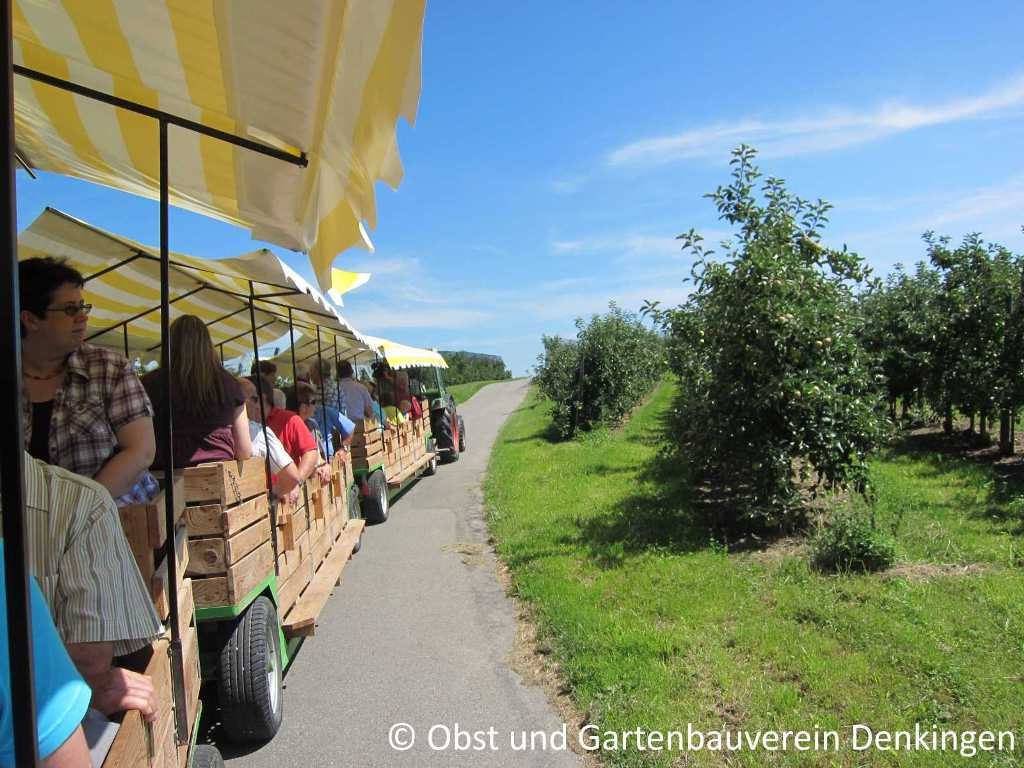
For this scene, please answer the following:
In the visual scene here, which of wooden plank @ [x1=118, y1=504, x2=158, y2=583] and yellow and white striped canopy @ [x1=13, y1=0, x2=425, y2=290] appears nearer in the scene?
yellow and white striped canopy @ [x1=13, y1=0, x2=425, y2=290]

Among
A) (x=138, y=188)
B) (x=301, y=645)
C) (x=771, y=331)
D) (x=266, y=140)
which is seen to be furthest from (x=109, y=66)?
(x=771, y=331)

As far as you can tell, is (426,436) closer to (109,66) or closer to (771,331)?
(771,331)

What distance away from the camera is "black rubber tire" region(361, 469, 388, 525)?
9.63 m

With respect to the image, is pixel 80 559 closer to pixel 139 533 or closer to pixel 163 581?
pixel 139 533

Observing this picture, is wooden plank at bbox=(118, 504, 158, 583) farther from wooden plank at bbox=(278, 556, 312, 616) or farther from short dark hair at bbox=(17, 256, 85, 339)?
wooden plank at bbox=(278, 556, 312, 616)

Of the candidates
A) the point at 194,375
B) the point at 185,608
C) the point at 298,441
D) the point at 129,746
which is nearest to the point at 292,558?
the point at 298,441

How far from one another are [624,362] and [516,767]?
1728 centimetres

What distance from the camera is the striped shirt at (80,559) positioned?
5.77 feet

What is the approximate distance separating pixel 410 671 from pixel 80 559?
344 centimetres

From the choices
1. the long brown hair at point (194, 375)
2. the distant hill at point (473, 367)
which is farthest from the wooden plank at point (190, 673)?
the distant hill at point (473, 367)

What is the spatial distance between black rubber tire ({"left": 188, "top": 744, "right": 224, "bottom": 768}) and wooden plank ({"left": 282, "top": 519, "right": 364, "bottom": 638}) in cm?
135

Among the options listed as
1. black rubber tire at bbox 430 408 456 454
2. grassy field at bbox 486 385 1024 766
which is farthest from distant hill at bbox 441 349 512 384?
grassy field at bbox 486 385 1024 766

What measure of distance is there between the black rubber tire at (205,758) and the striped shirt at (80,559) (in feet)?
4.10

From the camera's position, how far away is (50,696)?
1.30 metres
